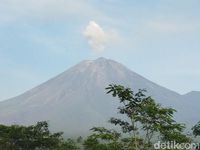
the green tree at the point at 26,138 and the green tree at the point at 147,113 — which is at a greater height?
the green tree at the point at 26,138

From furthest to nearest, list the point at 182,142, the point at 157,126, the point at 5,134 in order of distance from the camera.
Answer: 1. the point at 5,134
2. the point at 182,142
3. the point at 157,126

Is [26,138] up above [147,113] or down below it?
above

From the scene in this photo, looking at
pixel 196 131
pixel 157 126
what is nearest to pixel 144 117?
pixel 157 126

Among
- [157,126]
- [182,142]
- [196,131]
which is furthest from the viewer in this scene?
[196,131]

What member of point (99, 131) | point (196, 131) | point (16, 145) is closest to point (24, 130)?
point (16, 145)

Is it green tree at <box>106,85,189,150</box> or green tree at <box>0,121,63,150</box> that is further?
green tree at <box>0,121,63,150</box>

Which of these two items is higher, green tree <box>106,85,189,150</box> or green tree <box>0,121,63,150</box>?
green tree <box>0,121,63,150</box>

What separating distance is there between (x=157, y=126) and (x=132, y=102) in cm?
107

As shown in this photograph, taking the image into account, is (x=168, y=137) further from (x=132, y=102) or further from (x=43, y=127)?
(x=43, y=127)

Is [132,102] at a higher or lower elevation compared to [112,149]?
higher

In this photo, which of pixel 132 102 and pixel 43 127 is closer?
pixel 132 102

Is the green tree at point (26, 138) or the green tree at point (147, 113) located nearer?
the green tree at point (147, 113)

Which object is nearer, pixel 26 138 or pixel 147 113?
pixel 147 113

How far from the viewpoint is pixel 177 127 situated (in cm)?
1403
